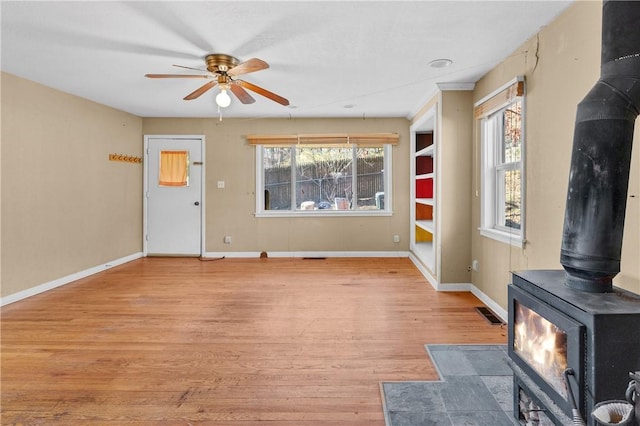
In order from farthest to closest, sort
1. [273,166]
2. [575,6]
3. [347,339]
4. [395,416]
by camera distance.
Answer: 1. [273,166]
2. [347,339]
3. [575,6]
4. [395,416]

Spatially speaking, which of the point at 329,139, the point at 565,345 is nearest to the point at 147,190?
the point at 329,139

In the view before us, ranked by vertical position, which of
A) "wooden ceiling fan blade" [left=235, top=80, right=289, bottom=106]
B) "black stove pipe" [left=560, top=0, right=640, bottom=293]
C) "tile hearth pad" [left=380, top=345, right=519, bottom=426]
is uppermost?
"wooden ceiling fan blade" [left=235, top=80, right=289, bottom=106]

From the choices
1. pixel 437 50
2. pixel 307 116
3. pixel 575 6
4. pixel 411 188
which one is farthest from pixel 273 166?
pixel 575 6

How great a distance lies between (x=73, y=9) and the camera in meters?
2.30

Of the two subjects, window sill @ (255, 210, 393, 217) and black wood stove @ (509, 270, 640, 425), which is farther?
window sill @ (255, 210, 393, 217)

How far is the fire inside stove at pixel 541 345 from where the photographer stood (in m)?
1.36

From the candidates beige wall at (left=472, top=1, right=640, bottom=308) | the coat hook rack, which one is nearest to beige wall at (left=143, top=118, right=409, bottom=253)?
the coat hook rack

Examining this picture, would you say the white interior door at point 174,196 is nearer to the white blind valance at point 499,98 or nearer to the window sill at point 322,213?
the window sill at point 322,213

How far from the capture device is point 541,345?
4.88 ft

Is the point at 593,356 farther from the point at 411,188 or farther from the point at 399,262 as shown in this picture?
the point at 411,188

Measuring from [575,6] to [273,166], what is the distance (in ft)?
14.9

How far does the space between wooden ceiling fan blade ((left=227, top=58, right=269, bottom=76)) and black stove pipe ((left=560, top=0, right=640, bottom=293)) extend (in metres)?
2.07

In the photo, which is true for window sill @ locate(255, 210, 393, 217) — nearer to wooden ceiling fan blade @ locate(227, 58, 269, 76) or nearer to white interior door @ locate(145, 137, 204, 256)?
white interior door @ locate(145, 137, 204, 256)

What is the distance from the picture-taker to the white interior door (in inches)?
230
